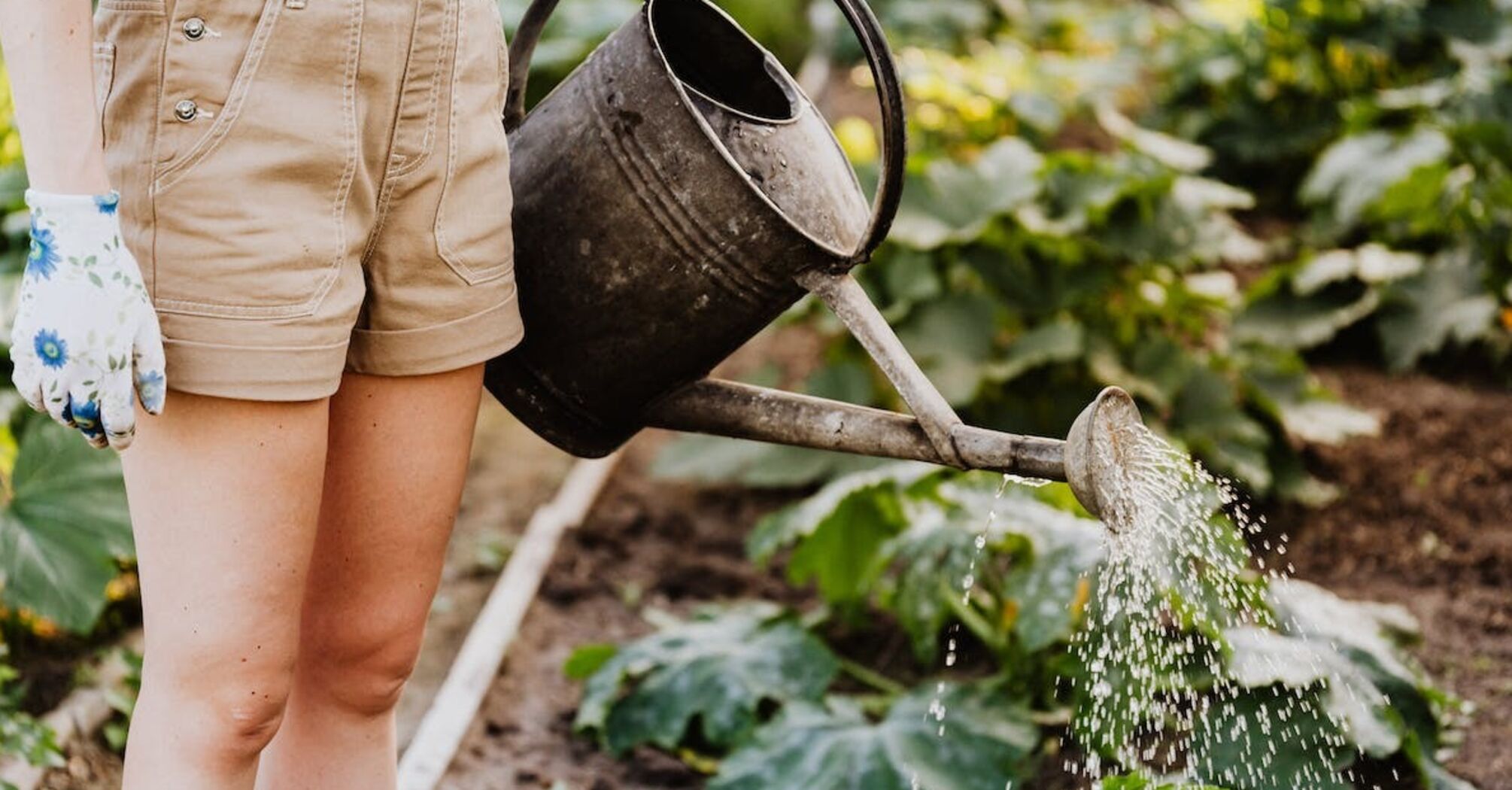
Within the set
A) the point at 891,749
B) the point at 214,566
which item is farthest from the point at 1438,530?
the point at 214,566

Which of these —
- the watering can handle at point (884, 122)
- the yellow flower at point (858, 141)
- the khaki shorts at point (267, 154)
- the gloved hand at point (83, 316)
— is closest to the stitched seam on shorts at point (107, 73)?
the khaki shorts at point (267, 154)

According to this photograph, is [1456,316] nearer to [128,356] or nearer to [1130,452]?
[1130,452]

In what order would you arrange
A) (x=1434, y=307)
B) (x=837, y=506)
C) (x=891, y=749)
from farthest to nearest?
(x=1434, y=307) < (x=837, y=506) < (x=891, y=749)

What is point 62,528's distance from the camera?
262 cm

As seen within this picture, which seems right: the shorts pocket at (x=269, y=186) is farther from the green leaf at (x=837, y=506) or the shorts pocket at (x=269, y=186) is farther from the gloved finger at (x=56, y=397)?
the green leaf at (x=837, y=506)

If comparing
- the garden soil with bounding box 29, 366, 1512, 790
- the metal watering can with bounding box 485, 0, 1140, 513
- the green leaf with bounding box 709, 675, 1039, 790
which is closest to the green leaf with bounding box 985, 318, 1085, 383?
the garden soil with bounding box 29, 366, 1512, 790

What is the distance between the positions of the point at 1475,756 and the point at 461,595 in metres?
1.97

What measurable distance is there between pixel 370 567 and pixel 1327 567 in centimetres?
237

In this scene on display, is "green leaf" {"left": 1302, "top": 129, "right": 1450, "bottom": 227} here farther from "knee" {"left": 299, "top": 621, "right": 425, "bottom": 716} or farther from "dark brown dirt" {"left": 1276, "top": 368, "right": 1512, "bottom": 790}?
"knee" {"left": 299, "top": 621, "right": 425, "bottom": 716}

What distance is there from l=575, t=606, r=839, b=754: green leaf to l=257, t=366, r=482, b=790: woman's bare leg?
0.89 metres

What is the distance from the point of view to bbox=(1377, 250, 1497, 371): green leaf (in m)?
4.09

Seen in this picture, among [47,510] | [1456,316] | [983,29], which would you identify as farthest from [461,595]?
[983,29]

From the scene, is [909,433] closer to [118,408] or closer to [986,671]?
[118,408]

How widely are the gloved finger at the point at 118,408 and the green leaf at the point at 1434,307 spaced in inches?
139
